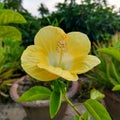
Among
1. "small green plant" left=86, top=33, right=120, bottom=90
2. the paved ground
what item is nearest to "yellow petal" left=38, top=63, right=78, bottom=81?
"small green plant" left=86, top=33, right=120, bottom=90

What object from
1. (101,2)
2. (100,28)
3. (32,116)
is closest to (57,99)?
(32,116)

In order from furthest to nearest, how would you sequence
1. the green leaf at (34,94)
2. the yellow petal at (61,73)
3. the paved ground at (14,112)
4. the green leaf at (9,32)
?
the paved ground at (14,112) < the green leaf at (9,32) < the green leaf at (34,94) < the yellow petal at (61,73)

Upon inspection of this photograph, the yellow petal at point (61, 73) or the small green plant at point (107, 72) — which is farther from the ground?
the yellow petal at point (61, 73)

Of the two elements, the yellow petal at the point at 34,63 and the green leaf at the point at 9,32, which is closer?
the yellow petal at the point at 34,63

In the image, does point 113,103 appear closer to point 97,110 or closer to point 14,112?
point 14,112

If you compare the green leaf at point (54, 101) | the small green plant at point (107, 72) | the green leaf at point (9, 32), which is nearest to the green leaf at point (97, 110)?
the green leaf at point (54, 101)

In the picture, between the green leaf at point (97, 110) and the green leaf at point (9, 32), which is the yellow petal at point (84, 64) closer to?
the green leaf at point (97, 110)
